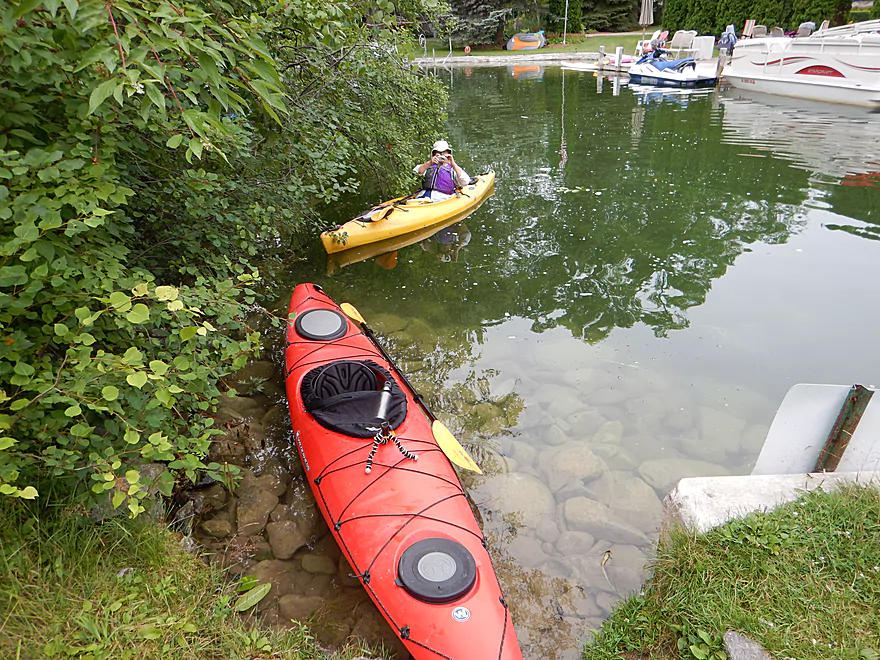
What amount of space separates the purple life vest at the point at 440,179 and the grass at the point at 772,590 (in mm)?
6636

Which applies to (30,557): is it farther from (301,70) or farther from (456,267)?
(456,267)

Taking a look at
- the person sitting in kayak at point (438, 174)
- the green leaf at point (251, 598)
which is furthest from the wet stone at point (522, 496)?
the person sitting in kayak at point (438, 174)

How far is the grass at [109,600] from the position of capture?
209 centimetres

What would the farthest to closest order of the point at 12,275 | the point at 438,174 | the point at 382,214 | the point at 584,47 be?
the point at 584,47 → the point at 438,174 → the point at 382,214 → the point at 12,275

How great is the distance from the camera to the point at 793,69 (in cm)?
1516

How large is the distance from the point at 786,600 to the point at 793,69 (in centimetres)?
1806

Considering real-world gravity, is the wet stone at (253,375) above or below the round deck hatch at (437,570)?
below

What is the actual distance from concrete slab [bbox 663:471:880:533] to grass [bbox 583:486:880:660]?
0.06 m

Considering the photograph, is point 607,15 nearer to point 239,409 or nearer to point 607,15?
point 607,15

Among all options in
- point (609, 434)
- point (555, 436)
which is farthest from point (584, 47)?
point (555, 436)

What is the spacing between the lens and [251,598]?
9.07 feet

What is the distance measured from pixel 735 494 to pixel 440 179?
6634 mm

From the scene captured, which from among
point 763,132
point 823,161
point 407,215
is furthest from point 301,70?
point 763,132

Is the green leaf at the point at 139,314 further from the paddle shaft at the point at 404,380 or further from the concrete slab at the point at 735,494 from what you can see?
the concrete slab at the point at 735,494
